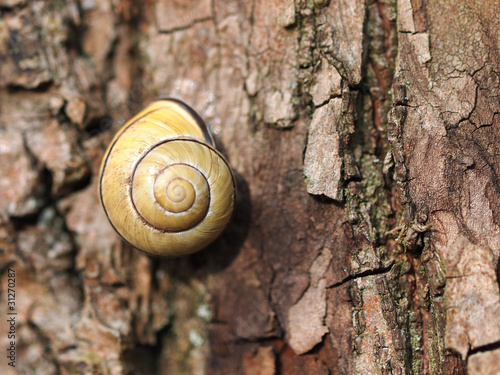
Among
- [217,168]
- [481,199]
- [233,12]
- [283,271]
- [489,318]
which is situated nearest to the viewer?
[489,318]

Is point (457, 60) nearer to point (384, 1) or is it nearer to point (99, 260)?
point (384, 1)

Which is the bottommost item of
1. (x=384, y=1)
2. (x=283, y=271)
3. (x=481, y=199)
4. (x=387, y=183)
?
(x=283, y=271)

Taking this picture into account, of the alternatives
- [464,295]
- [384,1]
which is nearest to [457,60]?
[384,1]

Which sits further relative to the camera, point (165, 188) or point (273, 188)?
point (273, 188)

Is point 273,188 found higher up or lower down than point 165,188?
higher up
